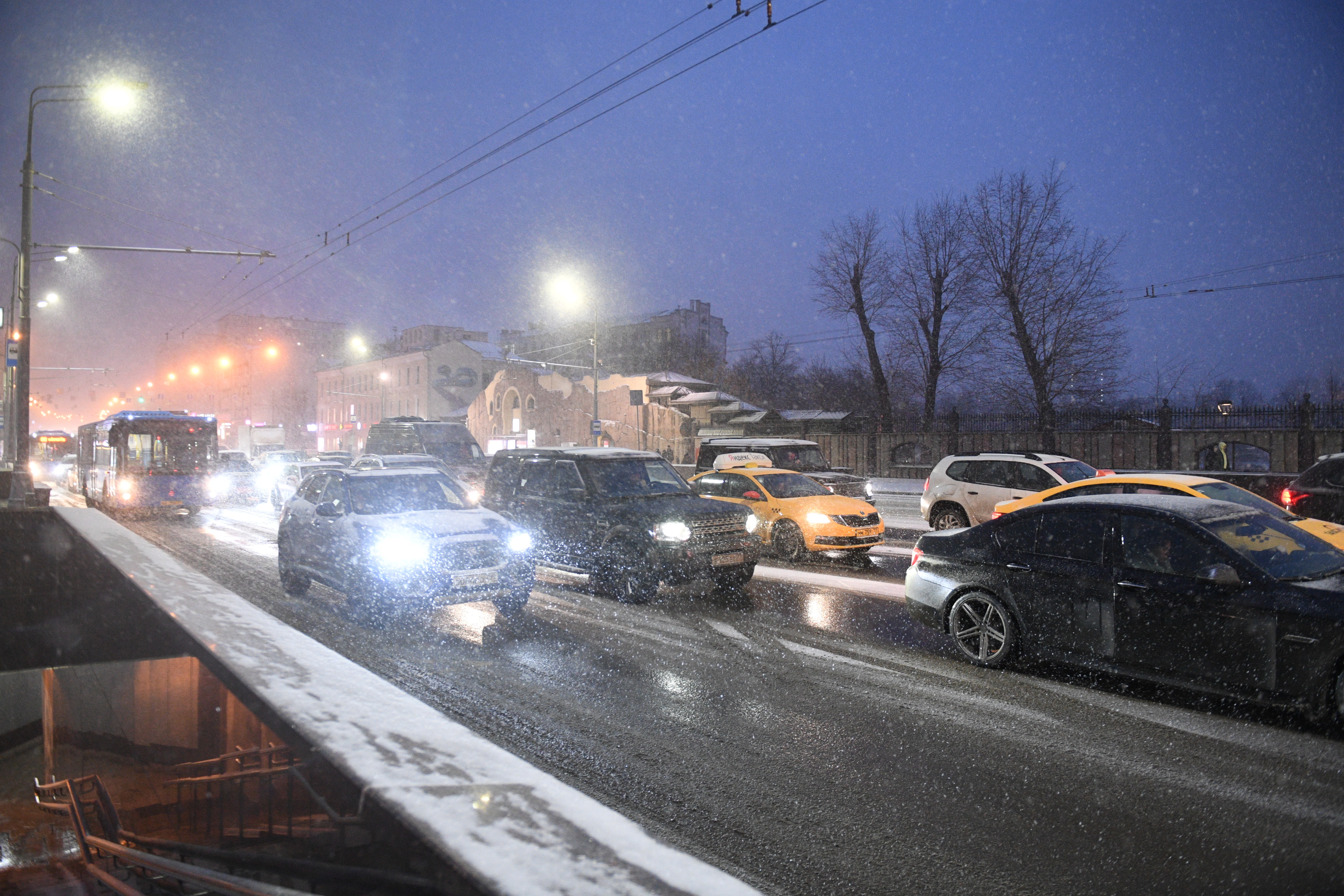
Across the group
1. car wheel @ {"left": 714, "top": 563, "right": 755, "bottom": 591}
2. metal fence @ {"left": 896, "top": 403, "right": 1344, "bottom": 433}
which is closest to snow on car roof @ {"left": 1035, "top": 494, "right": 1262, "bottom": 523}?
car wheel @ {"left": 714, "top": 563, "right": 755, "bottom": 591}

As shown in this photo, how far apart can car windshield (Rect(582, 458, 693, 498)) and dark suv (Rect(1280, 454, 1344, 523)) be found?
9153 millimetres

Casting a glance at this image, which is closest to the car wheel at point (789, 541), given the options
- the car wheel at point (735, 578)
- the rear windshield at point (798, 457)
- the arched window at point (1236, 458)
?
the car wheel at point (735, 578)

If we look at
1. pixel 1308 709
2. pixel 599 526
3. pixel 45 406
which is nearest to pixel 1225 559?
pixel 1308 709

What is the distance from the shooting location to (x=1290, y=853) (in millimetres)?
3494

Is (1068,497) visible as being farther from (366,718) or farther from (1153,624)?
(366,718)

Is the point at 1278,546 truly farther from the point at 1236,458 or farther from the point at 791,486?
the point at 1236,458

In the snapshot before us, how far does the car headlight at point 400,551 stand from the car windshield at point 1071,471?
10842 millimetres

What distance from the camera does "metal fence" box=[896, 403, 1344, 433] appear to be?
24234 mm

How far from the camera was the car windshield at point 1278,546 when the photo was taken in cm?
527

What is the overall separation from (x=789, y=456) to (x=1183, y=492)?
11.0 metres

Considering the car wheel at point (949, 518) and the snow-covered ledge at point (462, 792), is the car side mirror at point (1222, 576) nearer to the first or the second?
the snow-covered ledge at point (462, 792)

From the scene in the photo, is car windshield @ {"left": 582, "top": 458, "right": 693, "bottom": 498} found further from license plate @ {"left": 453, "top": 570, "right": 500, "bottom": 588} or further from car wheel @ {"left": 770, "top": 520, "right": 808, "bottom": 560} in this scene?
car wheel @ {"left": 770, "top": 520, "right": 808, "bottom": 560}

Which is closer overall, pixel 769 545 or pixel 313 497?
pixel 313 497

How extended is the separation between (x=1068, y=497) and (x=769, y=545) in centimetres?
682
